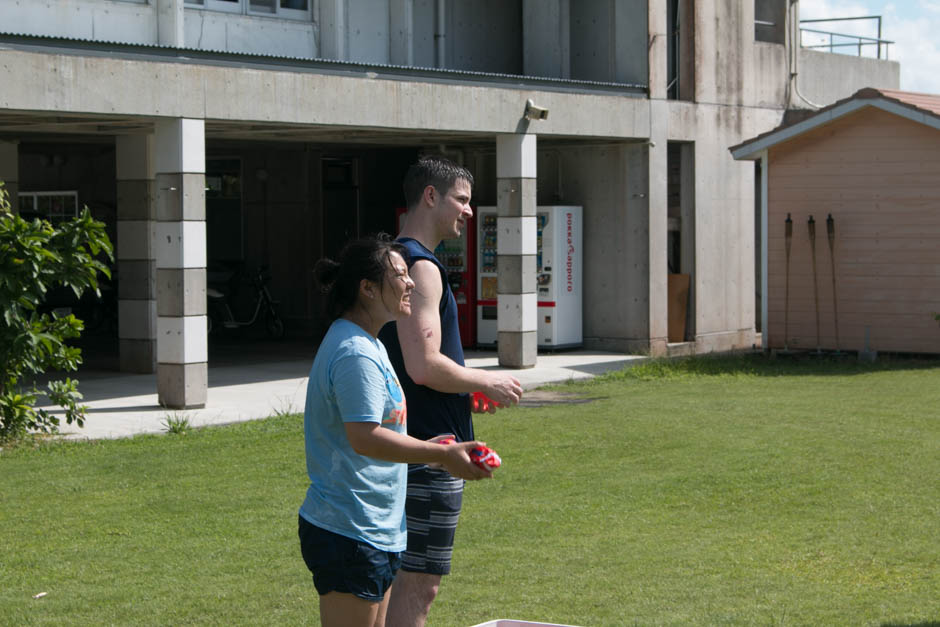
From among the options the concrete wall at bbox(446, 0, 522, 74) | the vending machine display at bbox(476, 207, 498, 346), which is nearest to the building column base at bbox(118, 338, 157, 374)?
the vending machine display at bbox(476, 207, 498, 346)

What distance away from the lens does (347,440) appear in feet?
12.9

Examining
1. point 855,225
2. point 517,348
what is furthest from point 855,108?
point 517,348

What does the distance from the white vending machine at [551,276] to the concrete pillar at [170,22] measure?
236 inches

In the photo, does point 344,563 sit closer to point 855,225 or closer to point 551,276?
point 551,276

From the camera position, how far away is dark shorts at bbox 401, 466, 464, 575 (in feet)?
14.9

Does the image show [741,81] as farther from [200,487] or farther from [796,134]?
[200,487]

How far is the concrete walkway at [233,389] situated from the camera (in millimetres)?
12477

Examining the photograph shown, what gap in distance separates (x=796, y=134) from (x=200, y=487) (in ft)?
38.8

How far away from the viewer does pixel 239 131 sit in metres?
15.7

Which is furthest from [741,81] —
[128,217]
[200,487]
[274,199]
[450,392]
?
[450,392]

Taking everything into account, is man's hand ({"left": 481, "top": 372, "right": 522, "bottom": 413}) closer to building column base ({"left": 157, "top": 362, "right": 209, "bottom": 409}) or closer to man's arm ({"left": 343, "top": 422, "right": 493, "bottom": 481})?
man's arm ({"left": 343, "top": 422, "right": 493, "bottom": 481})

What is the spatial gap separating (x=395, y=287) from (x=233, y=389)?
1131 centimetres

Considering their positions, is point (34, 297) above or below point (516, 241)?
below

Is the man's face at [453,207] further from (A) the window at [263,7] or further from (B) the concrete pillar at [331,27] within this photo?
(B) the concrete pillar at [331,27]
